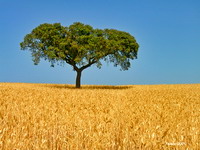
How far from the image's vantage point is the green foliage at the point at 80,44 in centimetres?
3806

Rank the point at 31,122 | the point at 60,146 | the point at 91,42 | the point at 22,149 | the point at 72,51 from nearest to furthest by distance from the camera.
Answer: the point at 22,149 < the point at 60,146 < the point at 31,122 < the point at 91,42 < the point at 72,51

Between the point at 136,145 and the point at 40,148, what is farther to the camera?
the point at 136,145

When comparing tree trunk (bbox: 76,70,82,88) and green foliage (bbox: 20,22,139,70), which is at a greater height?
green foliage (bbox: 20,22,139,70)

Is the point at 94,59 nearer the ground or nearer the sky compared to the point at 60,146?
nearer the sky

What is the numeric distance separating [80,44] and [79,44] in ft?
0.67

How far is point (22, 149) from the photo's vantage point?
420 centimetres

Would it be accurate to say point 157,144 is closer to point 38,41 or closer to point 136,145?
point 136,145

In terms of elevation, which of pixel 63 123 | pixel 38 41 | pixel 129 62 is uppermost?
pixel 38 41

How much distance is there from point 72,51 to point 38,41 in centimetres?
609

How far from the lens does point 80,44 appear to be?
38625 millimetres

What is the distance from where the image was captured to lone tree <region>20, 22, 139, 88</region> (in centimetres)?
3806

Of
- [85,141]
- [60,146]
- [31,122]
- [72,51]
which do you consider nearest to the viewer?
[60,146]

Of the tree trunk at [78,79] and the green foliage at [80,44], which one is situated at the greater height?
the green foliage at [80,44]

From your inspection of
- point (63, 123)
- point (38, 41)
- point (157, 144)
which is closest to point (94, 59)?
point (38, 41)
